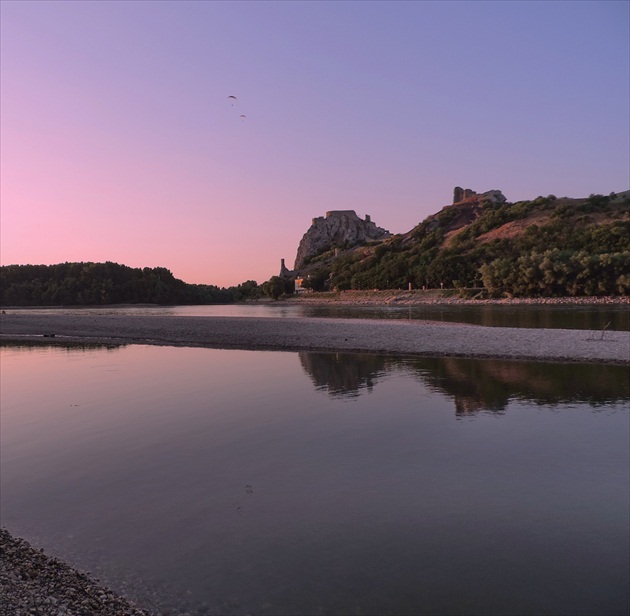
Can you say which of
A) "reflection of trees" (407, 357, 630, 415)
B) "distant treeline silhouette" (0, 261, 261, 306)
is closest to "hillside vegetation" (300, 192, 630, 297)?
"distant treeline silhouette" (0, 261, 261, 306)

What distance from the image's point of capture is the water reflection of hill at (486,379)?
2030 cm

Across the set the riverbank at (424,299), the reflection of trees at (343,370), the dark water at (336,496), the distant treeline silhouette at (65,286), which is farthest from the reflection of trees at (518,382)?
the distant treeline silhouette at (65,286)

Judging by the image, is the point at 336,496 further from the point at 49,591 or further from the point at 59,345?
the point at 59,345

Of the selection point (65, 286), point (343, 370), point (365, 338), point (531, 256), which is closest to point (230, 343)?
point (365, 338)

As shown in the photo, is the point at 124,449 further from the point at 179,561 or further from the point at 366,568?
the point at 366,568

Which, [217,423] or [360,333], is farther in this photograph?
[360,333]

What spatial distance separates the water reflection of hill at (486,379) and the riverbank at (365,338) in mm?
2670

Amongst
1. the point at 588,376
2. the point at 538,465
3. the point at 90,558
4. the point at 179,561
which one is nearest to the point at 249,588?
the point at 179,561

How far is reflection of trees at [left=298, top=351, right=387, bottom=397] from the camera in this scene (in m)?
23.8

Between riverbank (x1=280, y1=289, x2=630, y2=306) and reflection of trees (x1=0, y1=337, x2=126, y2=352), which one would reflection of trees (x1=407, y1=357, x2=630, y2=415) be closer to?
reflection of trees (x1=0, y1=337, x2=126, y2=352)

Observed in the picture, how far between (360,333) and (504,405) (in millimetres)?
26116

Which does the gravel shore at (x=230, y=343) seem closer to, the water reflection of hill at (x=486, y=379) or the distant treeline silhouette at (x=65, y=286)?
the water reflection of hill at (x=486, y=379)

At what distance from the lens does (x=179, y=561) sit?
326 inches

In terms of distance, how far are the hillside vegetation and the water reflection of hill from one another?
8503 centimetres
